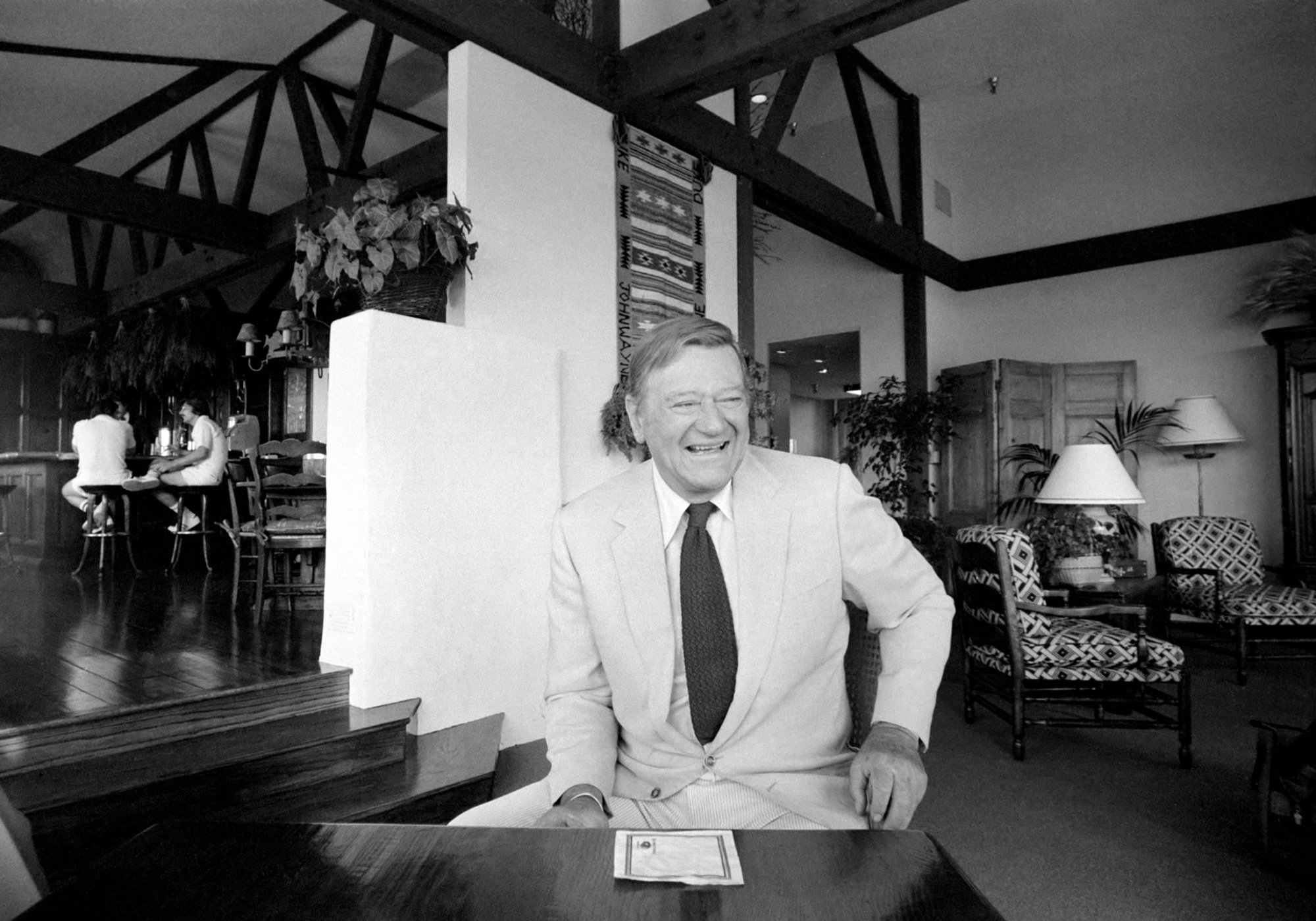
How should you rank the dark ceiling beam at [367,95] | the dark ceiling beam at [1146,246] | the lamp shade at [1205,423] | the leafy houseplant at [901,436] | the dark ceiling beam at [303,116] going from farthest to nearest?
the leafy houseplant at [901,436], the dark ceiling beam at [1146,246], the lamp shade at [1205,423], the dark ceiling beam at [303,116], the dark ceiling beam at [367,95]

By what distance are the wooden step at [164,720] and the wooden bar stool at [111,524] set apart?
14.4ft

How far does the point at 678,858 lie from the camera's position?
3.18ft

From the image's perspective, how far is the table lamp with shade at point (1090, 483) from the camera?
14.4 feet

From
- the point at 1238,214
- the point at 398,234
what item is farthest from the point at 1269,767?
the point at 1238,214

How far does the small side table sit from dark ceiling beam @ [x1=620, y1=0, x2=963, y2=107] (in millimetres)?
2979

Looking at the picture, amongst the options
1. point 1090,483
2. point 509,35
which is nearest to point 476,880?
Result: point 509,35

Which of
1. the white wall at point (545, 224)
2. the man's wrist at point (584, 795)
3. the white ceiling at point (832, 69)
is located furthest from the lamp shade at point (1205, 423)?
the man's wrist at point (584, 795)

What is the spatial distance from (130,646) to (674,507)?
2877 millimetres

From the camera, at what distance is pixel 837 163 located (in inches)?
314

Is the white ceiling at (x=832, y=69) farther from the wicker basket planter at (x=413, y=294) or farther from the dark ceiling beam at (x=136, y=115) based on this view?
the wicker basket planter at (x=413, y=294)

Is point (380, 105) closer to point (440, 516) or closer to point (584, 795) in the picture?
point (440, 516)

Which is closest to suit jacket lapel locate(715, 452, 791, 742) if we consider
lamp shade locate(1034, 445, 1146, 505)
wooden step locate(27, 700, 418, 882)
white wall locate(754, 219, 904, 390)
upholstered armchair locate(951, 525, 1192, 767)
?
wooden step locate(27, 700, 418, 882)

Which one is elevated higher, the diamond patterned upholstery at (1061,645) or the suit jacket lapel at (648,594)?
the suit jacket lapel at (648,594)

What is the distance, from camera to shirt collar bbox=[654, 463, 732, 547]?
1562 millimetres
